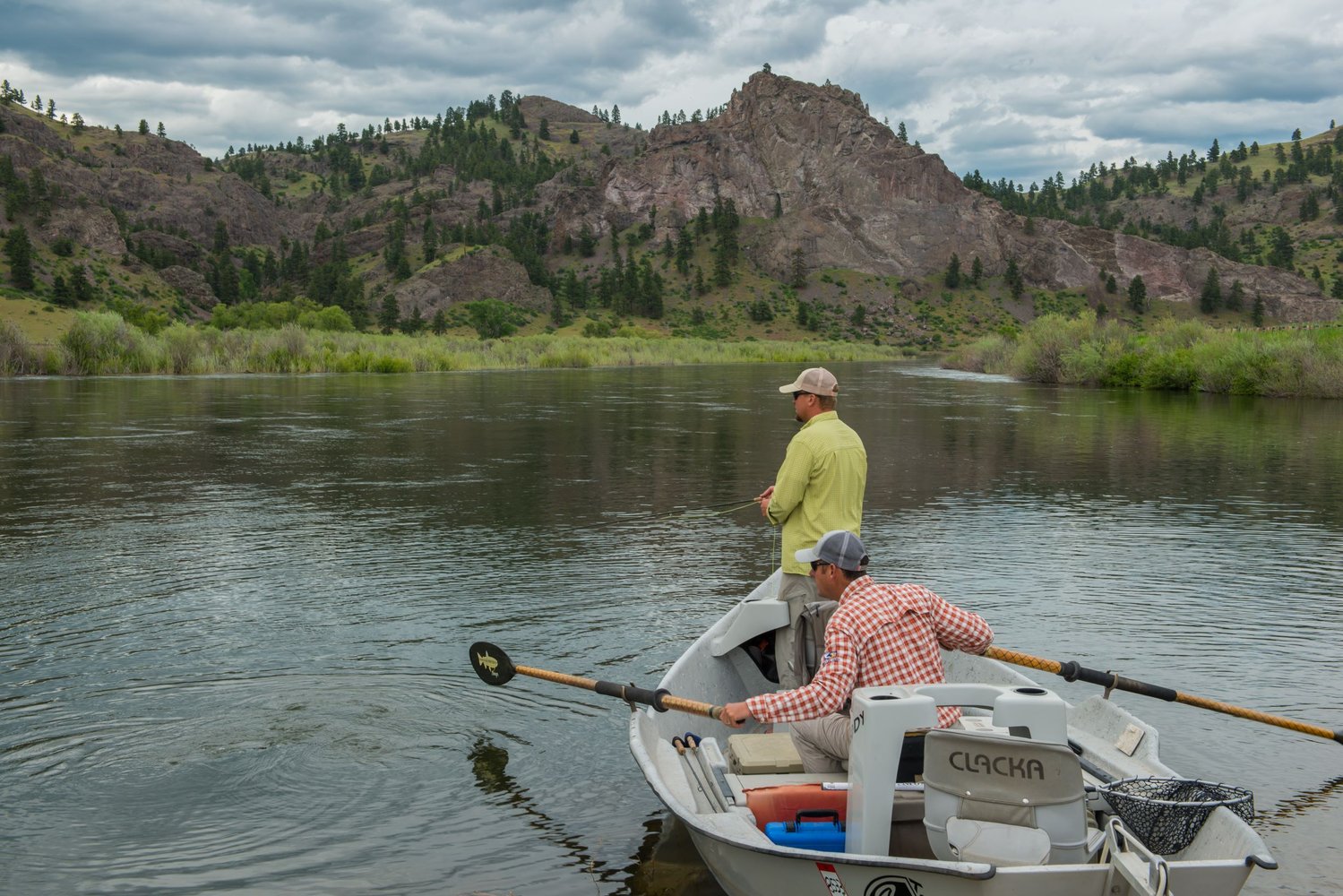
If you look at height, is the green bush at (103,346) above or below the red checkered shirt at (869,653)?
above

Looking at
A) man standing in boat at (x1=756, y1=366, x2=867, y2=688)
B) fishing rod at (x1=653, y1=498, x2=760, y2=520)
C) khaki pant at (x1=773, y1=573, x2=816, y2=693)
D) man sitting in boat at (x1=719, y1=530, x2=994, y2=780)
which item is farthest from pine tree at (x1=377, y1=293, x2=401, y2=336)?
man sitting in boat at (x1=719, y1=530, x2=994, y2=780)

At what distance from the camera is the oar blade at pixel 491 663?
9.52 metres

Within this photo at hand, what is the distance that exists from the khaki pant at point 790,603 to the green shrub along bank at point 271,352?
68757 mm

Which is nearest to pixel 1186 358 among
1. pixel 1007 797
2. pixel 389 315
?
pixel 1007 797

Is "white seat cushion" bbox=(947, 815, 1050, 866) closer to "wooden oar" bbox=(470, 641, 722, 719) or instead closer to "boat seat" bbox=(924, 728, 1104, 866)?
"boat seat" bbox=(924, 728, 1104, 866)

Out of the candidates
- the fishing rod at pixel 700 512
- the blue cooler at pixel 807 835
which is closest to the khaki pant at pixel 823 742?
the blue cooler at pixel 807 835

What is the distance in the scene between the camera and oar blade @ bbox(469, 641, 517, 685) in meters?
9.52

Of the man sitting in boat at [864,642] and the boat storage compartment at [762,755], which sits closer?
the man sitting in boat at [864,642]

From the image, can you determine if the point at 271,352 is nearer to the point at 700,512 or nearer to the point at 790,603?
the point at 700,512

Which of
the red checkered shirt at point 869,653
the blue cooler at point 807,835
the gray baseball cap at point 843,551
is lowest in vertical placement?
the blue cooler at point 807,835

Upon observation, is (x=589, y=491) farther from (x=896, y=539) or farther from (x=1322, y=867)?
(x=1322, y=867)

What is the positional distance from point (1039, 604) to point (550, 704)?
263 inches

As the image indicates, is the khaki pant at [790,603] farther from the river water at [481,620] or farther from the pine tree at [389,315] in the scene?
the pine tree at [389,315]

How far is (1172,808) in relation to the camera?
5.75 metres
